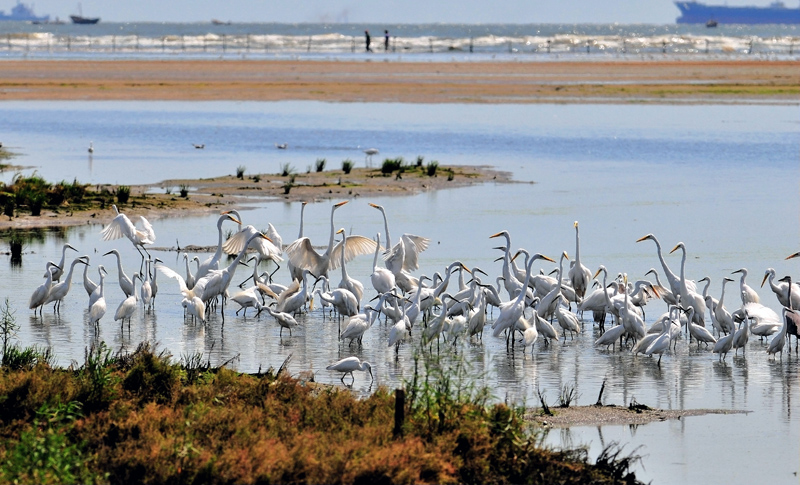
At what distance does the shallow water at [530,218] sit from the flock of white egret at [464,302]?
260mm

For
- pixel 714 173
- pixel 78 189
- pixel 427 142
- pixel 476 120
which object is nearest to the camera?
pixel 78 189

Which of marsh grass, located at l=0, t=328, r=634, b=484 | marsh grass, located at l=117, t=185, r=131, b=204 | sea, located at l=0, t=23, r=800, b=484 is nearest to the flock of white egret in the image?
sea, located at l=0, t=23, r=800, b=484

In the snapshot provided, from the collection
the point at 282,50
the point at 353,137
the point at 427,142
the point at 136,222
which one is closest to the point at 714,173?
the point at 427,142

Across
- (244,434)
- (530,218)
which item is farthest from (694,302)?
(530,218)

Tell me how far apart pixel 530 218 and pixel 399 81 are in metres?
41.6

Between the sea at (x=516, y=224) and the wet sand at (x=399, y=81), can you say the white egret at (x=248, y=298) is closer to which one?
the sea at (x=516, y=224)

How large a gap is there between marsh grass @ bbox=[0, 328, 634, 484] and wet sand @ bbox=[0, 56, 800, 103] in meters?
44.8

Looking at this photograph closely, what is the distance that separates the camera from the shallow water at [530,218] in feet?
37.2

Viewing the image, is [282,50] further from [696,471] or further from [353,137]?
[696,471]

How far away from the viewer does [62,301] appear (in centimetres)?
1566

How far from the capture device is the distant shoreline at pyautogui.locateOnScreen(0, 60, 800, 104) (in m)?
55.2

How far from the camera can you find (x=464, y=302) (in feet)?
45.7

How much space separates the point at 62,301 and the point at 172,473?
8.24 m

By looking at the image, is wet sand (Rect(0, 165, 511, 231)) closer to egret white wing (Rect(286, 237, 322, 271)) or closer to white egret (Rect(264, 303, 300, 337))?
egret white wing (Rect(286, 237, 322, 271))
